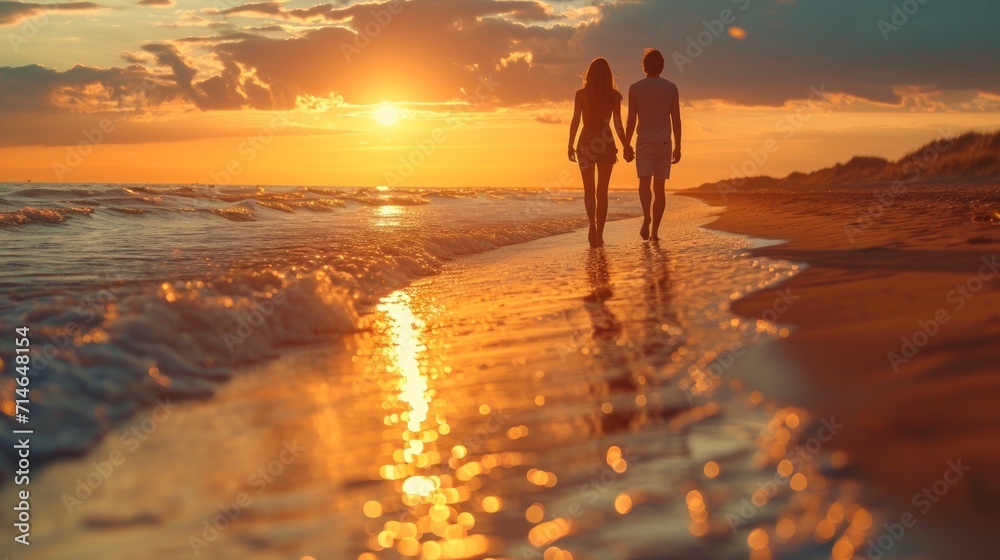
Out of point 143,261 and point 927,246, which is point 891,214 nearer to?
point 927,246

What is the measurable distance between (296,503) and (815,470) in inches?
57.3

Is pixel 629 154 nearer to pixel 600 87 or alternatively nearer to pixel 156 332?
pixel 600 87

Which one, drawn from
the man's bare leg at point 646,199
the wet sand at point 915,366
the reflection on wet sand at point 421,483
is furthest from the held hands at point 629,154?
the reflection on wet sand at point 421,483

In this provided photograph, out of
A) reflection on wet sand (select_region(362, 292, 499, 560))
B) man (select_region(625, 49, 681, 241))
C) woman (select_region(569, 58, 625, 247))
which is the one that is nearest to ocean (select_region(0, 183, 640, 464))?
reflection on wet sand (select_region(362, 292, 499, 560))

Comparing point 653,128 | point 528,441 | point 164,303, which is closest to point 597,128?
point 653,128

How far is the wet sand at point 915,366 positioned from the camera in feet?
6.44

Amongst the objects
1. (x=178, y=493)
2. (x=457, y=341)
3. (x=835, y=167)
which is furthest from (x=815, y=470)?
(x=835, y=167)

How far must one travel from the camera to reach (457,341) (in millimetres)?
4289

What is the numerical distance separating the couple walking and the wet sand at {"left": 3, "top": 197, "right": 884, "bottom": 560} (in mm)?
6350

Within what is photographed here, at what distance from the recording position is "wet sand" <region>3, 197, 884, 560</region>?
1.89 metres

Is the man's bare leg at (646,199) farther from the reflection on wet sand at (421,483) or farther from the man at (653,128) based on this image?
the reflection on wet sand at (421,483)

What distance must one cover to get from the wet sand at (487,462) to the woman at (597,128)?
633 cm

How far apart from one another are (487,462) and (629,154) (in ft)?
28.4

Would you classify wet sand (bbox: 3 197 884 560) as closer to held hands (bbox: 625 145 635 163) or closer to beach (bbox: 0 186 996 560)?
beach (bbox: 0 186 996 560)
